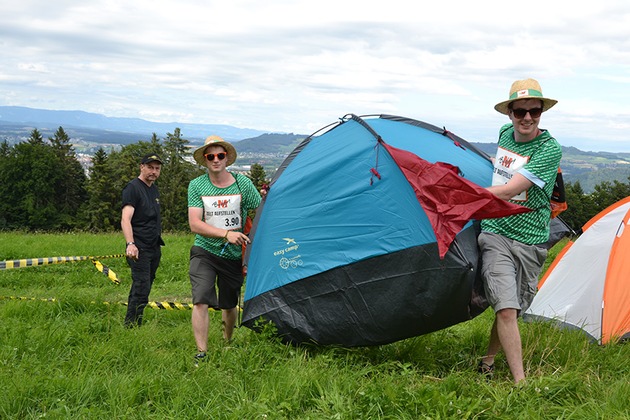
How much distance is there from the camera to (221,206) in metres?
5.21

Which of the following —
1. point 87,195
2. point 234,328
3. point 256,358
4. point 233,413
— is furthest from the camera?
point 87,195

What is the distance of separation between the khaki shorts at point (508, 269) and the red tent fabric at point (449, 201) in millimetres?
337

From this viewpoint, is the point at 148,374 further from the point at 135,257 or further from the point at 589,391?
the point at 589,391

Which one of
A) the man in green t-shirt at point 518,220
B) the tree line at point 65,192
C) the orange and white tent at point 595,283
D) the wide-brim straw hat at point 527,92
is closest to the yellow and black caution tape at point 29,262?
the orange and white tent at point 595,283

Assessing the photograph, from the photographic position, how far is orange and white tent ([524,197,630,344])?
5.96 meters

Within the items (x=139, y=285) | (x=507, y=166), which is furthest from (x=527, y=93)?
(x=139, y=285)

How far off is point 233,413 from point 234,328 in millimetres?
2528

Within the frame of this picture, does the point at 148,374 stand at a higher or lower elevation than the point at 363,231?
lower

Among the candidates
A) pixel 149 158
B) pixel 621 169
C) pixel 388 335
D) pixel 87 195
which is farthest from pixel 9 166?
pixel 621 169

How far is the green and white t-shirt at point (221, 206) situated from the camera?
520 cm

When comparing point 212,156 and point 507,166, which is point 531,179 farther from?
point 212,156

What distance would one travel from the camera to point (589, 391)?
3.98 meters

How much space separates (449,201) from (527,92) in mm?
1017

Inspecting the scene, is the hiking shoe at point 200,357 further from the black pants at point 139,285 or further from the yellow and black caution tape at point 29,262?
the yellow and black caution tape at point 29,262
